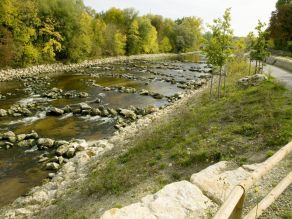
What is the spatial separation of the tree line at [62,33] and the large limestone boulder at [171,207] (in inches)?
691

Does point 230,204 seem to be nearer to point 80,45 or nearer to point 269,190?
point 269,190

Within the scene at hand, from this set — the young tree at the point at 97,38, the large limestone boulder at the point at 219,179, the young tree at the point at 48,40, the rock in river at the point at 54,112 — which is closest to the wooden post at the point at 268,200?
the large limestone boulder at the point at 219,179

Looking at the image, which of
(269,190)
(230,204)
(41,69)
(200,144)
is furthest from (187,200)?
(41,69)

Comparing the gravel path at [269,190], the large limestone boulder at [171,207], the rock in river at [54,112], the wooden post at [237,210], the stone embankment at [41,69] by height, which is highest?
the wooden post at [237,210]

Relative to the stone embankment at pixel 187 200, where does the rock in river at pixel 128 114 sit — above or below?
below

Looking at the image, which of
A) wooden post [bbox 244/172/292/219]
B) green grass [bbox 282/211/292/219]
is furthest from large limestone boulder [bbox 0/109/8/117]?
wooden post [bbox 244/172/292/219]

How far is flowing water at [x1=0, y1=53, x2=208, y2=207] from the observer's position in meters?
13.5

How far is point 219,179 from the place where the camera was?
26.9 ft

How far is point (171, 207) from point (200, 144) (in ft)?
17.9

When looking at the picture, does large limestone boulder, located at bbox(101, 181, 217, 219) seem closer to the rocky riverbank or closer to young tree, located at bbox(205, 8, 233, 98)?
the rocky riverbank

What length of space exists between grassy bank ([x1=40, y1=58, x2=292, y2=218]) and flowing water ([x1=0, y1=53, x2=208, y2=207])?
3.65 meters

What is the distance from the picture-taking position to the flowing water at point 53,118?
533 inches

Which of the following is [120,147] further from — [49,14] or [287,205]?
[49,14]

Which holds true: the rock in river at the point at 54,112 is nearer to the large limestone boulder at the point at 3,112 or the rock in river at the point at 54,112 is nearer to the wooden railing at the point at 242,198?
the large limestone boulder at the point at 3,112
